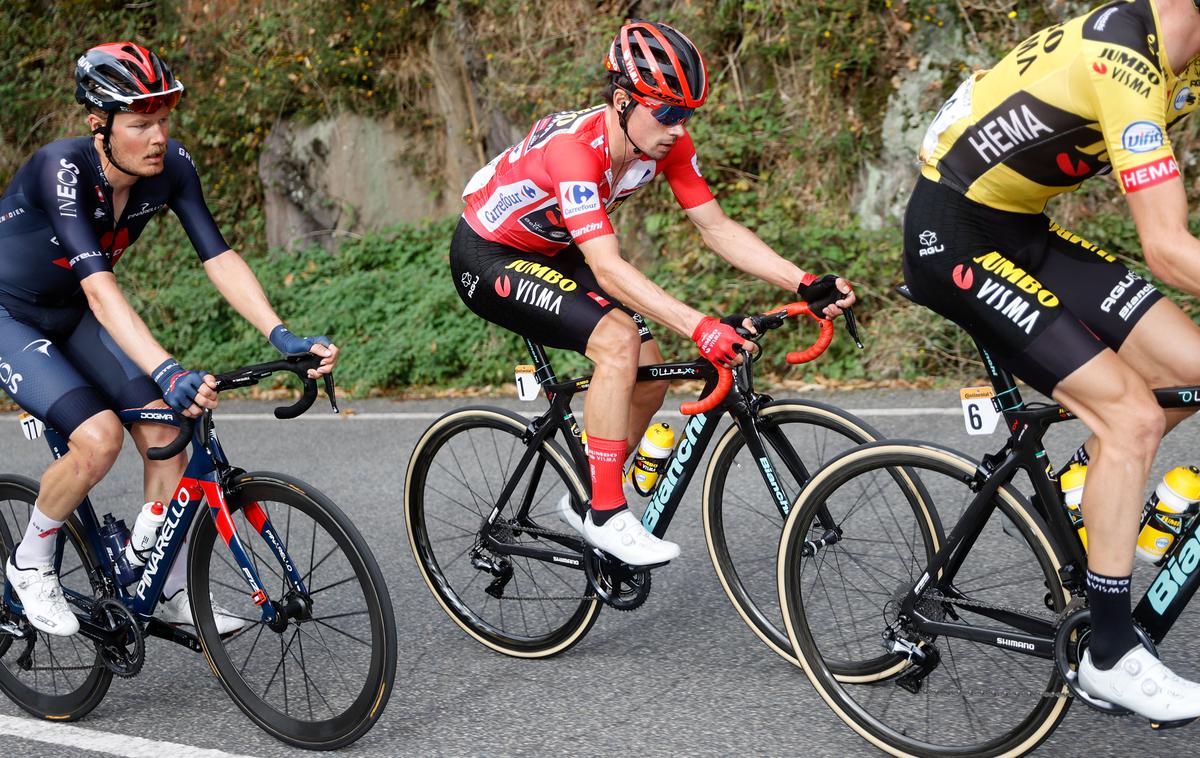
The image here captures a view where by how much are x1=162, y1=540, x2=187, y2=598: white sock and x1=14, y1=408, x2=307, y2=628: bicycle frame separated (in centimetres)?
3

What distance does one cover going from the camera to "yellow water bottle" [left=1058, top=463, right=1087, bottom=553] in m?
3.17

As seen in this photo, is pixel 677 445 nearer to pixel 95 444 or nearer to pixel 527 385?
pixel 527 385

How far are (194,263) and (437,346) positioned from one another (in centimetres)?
497

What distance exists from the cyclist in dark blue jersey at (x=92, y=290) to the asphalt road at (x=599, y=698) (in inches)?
16.0

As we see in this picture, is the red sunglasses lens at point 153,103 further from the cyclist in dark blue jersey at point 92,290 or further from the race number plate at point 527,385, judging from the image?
the race number plate at point 527,385

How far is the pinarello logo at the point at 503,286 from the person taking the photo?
4164mm

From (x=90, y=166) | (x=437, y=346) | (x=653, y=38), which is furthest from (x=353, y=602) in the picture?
(x=437, y=346)

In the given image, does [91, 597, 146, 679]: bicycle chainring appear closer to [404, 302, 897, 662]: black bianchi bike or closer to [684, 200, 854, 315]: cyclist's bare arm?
[404, 302, 897, 662]: black bianchi bike

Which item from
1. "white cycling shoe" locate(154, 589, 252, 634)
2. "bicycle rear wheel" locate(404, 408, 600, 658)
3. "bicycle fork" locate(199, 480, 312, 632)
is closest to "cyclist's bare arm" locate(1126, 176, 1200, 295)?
"bicycle rear wheel" locate(404, 408, 600, 658)

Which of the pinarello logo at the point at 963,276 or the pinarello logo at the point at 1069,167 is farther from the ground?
the pinarello logo at the point at 1069,167

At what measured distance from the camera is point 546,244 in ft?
14.1

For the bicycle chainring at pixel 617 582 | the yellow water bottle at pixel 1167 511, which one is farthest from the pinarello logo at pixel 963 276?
the bicycle chainring at pixel 617 582

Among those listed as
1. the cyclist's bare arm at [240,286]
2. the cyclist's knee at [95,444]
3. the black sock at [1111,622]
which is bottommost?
the cyclist's knee at [95,444]

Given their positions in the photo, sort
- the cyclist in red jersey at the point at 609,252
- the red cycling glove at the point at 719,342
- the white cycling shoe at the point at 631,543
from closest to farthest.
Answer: the red cycling glove at the point at 719,342, the cyclist in red jersey at the point at 609,252, the white cycling shoe at the point at 631,543
